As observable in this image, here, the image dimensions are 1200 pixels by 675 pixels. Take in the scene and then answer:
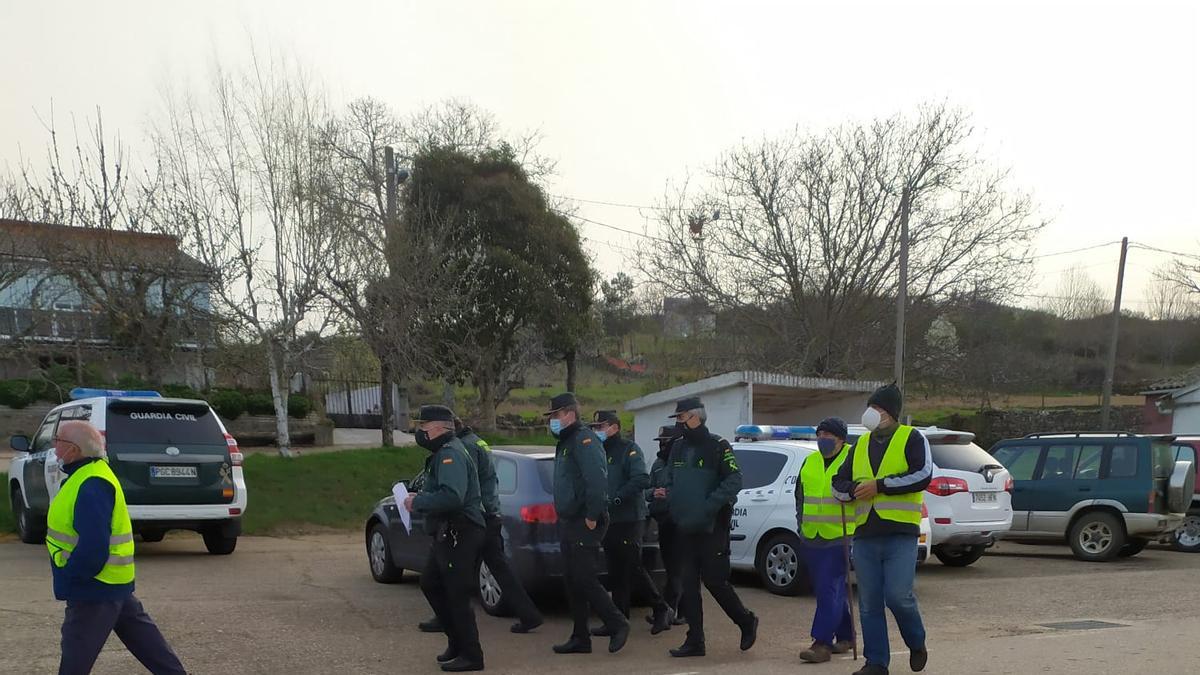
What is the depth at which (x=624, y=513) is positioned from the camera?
785 centimetres

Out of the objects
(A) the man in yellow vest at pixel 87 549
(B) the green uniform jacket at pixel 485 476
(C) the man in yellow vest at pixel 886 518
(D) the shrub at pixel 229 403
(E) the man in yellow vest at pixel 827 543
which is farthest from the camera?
(D) the shrub at pixel 229 403

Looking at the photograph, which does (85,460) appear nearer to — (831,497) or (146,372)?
(831,497)

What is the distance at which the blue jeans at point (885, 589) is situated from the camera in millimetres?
6312

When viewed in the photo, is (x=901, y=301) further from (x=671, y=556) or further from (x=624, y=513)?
(x=624, y=513)

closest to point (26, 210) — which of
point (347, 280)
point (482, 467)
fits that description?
point (347, 280)

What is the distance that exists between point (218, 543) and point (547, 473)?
17.9 feet

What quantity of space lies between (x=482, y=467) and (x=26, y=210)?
1466 cm

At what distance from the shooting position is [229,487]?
456 inches

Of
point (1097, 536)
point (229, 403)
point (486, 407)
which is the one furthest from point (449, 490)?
point (486, 407)

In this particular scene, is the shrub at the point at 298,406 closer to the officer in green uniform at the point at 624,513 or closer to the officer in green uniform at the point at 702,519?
the officer in green uniform at the point at 624,513

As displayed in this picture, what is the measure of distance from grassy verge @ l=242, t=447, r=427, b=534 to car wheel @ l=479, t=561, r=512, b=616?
6.89m

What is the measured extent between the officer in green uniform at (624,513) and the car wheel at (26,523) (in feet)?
24.7

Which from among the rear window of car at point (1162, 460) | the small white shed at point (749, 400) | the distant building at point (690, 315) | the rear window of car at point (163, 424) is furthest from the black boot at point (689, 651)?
the distant building at point (690, 315)

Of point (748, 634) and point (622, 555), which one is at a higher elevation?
point (622, 555)
